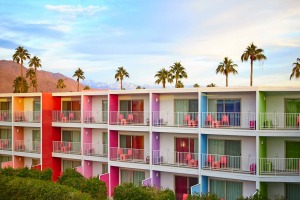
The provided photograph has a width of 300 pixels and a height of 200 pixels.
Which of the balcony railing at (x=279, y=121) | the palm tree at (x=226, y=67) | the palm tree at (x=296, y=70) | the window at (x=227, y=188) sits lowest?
the window at (x=227, y=188)

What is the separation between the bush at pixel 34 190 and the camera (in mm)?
20875

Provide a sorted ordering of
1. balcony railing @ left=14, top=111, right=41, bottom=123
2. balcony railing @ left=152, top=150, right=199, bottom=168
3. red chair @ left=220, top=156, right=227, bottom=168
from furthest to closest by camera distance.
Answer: balcony railing @ left=14, top=111, right=41, bottom=123
balcony railing @ left=152, top=150, right=199, bottom=168
red chair @ left=220, top=156, right=227, bottom=168

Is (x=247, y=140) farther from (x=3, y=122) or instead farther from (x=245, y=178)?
(x=3, y=122)

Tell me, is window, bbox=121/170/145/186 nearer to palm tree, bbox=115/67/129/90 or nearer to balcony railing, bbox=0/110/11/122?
balcony railing, bbox=0/110/11/122

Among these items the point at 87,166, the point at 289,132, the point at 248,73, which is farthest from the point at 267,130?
the point at 248,73

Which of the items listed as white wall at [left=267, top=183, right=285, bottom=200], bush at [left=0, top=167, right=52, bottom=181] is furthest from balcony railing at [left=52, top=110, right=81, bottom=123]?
white wall at [left=267, top=183, right=285, bottom=200]

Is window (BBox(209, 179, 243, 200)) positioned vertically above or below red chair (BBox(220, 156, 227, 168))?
below

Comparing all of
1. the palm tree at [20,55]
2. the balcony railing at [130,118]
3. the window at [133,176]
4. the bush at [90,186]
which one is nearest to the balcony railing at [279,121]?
the balcony railing at [130,118]

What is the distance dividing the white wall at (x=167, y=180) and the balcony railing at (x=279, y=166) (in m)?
7.13

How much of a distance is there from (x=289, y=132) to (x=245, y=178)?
3.84 metres

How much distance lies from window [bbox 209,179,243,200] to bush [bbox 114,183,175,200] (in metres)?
5.35

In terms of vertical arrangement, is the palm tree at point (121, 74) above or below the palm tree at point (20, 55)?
below

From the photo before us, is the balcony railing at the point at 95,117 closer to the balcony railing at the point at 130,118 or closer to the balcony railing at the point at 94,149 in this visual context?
the balcony railing at the point at 94,149

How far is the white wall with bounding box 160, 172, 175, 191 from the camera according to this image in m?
27.6
